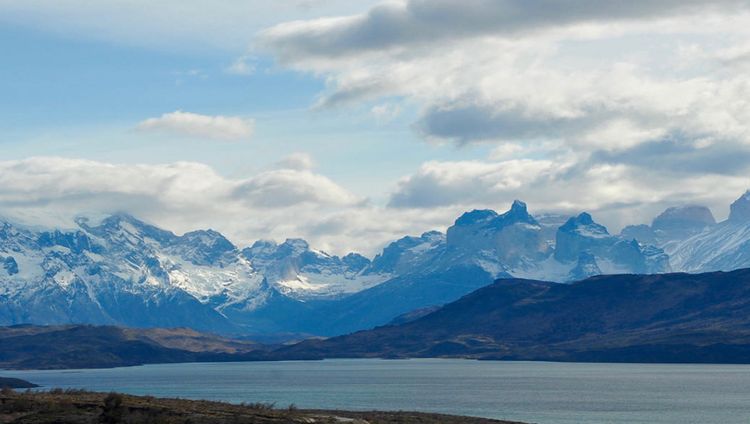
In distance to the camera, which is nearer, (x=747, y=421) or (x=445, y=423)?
(x=445, y=423)

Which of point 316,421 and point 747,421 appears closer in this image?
point 316,421

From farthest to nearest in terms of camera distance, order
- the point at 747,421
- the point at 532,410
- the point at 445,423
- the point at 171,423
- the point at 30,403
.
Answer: the point at 532,410, the point at 747,421, the point at 445,423, the point at 30,403, the point at 171,423

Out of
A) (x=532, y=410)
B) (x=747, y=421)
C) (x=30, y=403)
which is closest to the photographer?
(x=30, y=403)

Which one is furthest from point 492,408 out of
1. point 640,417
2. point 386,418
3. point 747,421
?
point 386,418

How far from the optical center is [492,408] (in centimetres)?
19450

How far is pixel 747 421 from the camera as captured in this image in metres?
170

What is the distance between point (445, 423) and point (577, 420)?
48325 mm

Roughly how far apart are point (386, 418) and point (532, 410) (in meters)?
67.4

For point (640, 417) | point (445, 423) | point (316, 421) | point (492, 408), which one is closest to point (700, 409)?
point (640, 417)

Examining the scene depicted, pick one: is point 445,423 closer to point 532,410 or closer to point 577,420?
point 577,420

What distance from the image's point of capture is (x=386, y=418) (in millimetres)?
129625

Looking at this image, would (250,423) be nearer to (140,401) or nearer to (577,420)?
(140,401)

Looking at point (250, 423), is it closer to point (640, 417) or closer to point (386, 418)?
point (386, 418)

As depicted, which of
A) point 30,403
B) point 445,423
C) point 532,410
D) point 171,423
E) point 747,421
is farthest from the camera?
point 532,410
